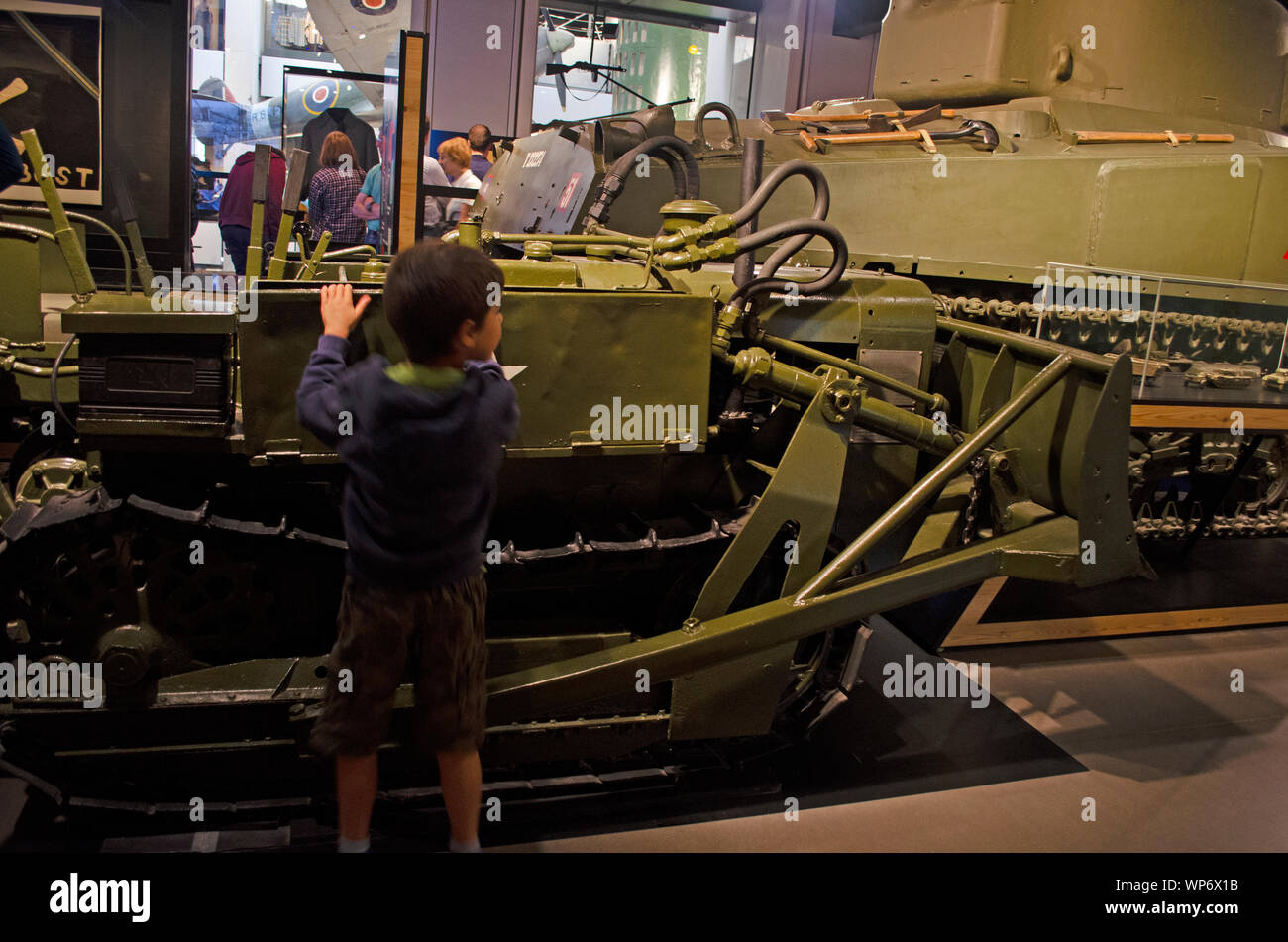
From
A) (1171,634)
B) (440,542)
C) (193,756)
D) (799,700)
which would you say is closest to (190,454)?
(193,756)

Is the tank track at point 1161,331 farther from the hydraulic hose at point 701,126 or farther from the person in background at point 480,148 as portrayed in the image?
the person in background at point 480,148

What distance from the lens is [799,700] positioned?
11.7 feet

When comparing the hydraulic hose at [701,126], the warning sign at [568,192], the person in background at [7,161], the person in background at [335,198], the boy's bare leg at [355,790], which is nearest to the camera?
the boy's bare leg at [355,790]

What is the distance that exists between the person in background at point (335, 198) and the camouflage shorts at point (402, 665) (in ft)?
17.1

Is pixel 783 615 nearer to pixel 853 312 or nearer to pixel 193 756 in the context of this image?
pixel 853 312

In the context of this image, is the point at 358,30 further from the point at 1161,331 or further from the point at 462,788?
the point at 462,788

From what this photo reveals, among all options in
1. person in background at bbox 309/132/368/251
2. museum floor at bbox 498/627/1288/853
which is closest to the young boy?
museum floor at bbox 498/627/1288/853

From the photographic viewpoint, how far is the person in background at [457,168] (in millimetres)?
8414

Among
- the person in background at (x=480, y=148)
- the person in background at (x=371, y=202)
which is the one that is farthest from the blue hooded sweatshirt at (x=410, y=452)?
the person in background at (x=480, y=148)

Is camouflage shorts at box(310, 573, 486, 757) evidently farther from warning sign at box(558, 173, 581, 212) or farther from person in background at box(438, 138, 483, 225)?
person in background at box(438, 138, 483, 225)

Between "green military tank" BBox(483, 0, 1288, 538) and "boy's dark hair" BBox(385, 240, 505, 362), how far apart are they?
1925mm

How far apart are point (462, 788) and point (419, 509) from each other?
0.72 meters

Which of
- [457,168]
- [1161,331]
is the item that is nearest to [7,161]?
[457,168]
